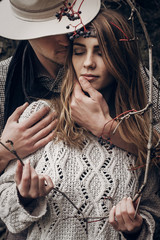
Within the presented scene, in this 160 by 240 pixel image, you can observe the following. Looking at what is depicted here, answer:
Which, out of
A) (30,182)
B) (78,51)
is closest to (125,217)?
(30,182)

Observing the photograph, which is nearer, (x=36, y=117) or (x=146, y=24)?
(x=36, y=117)

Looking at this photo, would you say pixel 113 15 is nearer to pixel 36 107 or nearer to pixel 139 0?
pixel 36 107

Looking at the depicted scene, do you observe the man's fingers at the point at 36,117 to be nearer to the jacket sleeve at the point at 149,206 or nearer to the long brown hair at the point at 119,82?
the long brown hair at the point at 119,82

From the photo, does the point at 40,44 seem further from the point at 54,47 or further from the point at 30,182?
the point at 30,182

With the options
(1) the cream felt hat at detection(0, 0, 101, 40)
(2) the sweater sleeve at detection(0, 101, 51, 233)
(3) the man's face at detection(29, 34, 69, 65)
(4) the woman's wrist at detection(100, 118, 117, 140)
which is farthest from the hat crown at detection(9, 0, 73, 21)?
(2) the sweater sleeve at detection(0, 101, 51, 233)

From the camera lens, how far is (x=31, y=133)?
2.00 m

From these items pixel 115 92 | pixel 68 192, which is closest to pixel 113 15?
pixel 115 92

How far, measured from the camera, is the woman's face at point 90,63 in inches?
71.3

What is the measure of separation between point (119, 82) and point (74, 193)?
612mm

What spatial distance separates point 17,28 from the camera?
201 cm

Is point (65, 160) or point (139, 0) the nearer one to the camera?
point (65, 160)

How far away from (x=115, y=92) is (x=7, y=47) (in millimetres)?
1326

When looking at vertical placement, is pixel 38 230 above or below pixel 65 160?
below

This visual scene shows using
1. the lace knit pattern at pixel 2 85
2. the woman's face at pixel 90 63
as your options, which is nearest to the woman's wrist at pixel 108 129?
the woman's face at pixel 90 63
